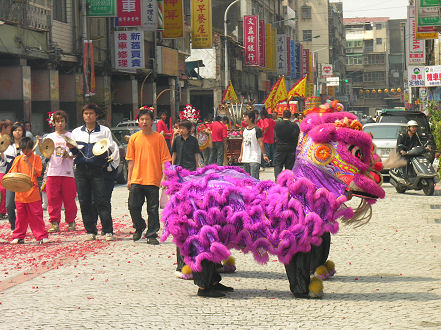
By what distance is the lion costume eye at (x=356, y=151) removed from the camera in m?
7.59

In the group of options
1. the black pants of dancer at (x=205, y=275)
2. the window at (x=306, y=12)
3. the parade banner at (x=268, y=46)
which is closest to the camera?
the black pants of dancer at (x=205, y=275)

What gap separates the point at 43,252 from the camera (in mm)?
10875

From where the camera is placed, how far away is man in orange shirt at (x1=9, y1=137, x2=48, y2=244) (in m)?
11.7

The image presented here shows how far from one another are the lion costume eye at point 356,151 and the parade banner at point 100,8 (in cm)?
2653

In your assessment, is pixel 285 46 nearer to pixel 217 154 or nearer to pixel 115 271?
pixel 217 154

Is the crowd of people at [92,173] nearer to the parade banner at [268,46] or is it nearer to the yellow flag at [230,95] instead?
the yellow flag at [230,95]

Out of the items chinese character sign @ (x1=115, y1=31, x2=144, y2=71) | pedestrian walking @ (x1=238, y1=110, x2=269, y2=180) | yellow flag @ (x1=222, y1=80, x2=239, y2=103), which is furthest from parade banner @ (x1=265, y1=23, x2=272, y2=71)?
pedestrian walking @ (x1=238, y1=110, x2=269, y2=180)

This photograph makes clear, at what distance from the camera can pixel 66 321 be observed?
6.68m

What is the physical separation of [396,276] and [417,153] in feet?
33.5

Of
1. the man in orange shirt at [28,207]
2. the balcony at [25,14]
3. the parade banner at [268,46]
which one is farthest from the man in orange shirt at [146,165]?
the parade banner at [268,46]

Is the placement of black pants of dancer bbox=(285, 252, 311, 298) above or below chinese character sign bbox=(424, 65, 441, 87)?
below

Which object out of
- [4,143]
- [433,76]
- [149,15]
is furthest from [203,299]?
[433,76]

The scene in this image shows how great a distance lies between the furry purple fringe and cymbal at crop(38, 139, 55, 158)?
5.01 metres

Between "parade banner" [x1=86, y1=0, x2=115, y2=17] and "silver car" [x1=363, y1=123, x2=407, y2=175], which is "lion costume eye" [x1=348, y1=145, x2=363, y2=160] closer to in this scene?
"silver car" [x1=363, y1=123, x2=407, y2=175]
